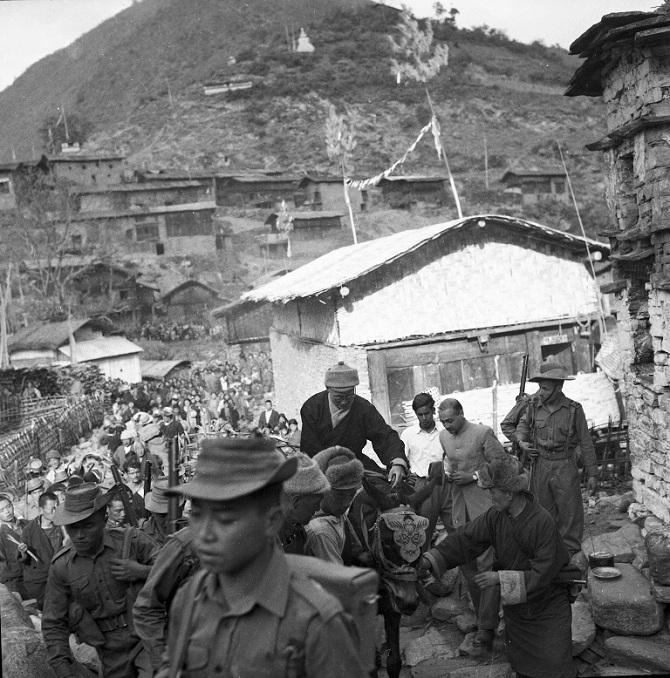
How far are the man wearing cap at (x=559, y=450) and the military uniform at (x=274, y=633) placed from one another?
161 inches

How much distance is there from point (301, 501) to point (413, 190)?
102 feet

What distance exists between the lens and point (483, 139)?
35094 millimetres

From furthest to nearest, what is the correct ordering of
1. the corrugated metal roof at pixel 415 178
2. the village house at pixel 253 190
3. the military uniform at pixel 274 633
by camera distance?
1. the village house at pixel 253 190
2. the corrugated metal roof at pixel 415 178
3. the military uniform at pixel 274 633

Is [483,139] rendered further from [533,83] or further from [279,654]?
[279,654]

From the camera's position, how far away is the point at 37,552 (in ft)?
17.8

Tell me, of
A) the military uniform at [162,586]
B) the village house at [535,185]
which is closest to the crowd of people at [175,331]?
the village house at [535,185]

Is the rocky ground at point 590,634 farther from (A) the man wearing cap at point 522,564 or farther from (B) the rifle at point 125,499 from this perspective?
(B) the rifle at point 125,499

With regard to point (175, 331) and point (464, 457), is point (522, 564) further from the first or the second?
point (175, 331)

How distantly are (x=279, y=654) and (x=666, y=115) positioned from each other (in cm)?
584

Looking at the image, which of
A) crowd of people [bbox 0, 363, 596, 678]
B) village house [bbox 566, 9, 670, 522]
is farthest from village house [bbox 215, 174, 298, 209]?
village house [bbox 566, 9, 670, 522]

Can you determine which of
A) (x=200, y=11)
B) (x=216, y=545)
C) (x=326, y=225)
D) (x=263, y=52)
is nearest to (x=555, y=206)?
(x=326, y=225)

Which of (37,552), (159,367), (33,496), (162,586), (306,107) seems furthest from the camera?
(306,107)

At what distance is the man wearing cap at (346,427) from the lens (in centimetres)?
461

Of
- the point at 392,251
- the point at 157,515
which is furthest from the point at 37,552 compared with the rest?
the point at 392,251
